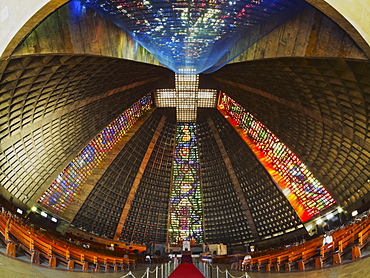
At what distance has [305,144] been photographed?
31125 millimetres

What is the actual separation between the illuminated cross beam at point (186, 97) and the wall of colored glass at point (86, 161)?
1812 millimetres

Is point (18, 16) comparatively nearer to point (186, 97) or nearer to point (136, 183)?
point (186, 97)

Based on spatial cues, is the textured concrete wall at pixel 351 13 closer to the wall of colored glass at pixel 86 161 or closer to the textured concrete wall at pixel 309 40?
the textured concrete wall at pixel 309 40

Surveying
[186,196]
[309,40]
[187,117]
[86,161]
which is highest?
[309,40]

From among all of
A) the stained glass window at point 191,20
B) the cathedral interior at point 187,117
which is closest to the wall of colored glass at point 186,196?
the cathedral interior at point 187,117

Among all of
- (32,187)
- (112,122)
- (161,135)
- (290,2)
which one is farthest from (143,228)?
(290,2)

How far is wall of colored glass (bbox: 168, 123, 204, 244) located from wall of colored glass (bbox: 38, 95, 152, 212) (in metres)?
7.69

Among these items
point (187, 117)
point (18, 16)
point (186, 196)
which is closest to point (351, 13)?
point (18, 16)

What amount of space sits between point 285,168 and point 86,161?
19891 millimetres

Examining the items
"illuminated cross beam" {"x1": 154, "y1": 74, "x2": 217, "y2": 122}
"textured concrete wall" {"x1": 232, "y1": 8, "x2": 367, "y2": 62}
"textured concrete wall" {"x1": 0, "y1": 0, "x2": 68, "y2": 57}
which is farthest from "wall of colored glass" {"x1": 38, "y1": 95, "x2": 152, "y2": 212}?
"textured concrete wall" {"x1": 0, "y1": 0, "x2": 68, "y2": 57}

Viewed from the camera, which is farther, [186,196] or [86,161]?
[186,196]

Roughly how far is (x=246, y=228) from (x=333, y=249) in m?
28.7

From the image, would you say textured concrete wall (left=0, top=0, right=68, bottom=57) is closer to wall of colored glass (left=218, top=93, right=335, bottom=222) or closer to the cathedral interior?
the cathedral interior

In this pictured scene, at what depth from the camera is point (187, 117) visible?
146 feet
